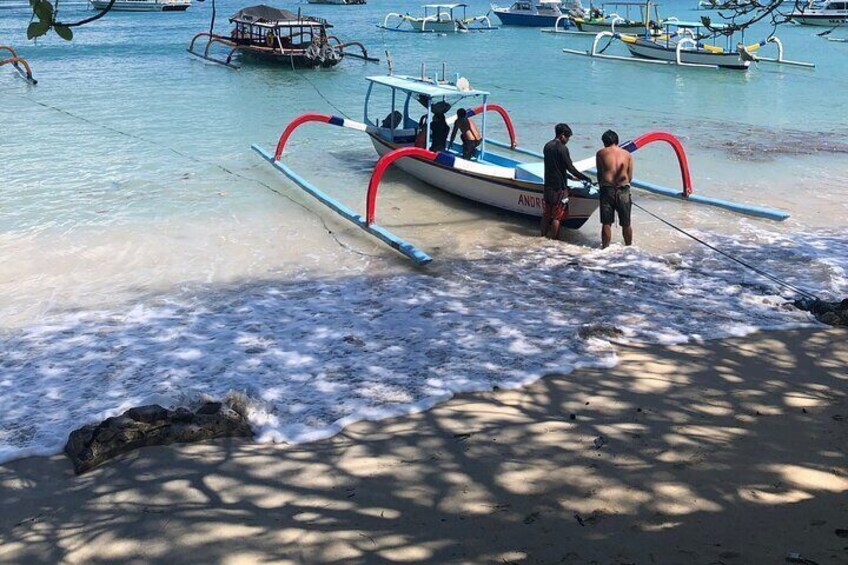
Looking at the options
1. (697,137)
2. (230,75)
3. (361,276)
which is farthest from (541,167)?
(230,75)

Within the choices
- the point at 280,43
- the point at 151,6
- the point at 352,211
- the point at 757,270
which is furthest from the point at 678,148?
the point at 151,6

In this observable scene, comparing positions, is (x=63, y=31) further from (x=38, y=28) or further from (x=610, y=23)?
Result: (x=610, y=23)

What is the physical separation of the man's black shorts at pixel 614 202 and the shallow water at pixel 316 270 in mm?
497

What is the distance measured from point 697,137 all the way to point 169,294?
1469 centimetres

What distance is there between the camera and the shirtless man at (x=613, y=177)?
10.5m

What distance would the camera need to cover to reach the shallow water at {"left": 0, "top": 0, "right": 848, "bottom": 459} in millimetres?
7453

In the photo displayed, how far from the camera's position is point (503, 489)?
5.23 m

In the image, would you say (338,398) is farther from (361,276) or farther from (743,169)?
(743,169)

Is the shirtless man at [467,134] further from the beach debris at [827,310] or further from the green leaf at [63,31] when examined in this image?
the green leaf at [63,31]

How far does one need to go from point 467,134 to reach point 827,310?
20.8 feet

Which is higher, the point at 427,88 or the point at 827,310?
the point at 427,88

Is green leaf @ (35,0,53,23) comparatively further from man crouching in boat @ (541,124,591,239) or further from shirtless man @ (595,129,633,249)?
shirtless man @ (595,129,633,249)

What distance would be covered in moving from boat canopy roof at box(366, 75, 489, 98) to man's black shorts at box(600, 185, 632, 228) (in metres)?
3.09

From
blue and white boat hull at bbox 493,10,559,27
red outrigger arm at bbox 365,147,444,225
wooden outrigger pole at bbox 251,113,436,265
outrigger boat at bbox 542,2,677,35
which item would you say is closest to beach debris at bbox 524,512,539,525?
wooden outrigger pole at bbox 251,113,436,265
